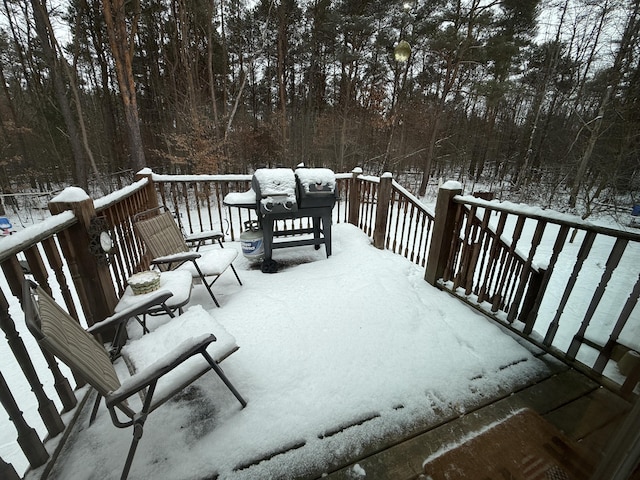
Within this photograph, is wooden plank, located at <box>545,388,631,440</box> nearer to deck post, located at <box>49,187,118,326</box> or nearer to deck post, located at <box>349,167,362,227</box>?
deck post, located at <box>49,187,118,326</box>

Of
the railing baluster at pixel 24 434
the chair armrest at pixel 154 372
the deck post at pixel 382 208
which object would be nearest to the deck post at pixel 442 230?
the deck post at pixel 382 208

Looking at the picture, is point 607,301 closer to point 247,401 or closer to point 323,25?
point 247,401

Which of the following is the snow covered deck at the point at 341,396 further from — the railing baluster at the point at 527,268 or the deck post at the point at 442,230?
the deck post at the point at 442,230

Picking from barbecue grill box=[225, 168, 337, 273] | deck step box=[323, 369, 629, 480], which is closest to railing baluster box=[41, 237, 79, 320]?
barbecue grill box=[225, 168, 337, 273]

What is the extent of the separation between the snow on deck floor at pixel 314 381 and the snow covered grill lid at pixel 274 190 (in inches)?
35.4

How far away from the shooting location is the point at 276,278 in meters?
3.14

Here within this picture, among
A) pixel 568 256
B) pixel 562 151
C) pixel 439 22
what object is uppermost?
pixel 439 22

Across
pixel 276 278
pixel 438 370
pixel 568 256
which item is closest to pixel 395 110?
pixel 568 256

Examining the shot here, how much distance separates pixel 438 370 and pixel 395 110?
12.5 meters

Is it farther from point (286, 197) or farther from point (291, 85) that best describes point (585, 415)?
point (291, 85)

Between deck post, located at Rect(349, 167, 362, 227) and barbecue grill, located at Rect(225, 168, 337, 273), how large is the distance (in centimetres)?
116

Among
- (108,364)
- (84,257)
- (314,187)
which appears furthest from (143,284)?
(314,187)

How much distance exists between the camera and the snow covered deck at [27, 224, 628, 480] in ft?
4.24

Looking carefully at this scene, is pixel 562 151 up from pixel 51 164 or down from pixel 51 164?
up
